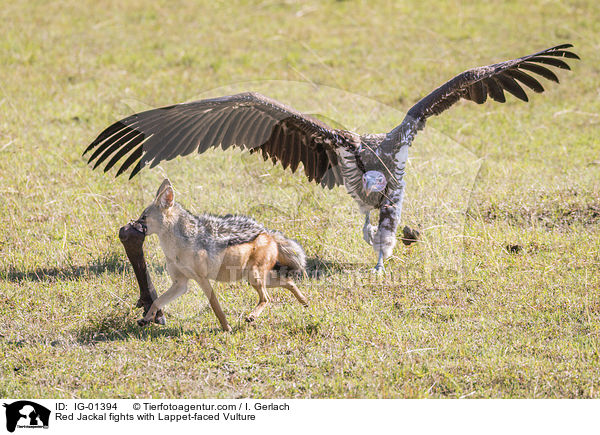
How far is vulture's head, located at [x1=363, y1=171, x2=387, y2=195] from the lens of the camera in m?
6.83

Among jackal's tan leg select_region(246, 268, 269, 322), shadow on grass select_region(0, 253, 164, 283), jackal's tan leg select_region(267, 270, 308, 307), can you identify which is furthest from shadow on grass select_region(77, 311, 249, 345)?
shadow on grass select_region(0, 253, 164, 283)

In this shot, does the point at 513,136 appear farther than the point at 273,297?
Yes

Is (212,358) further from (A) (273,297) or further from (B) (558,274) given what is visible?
(B) (558,274)

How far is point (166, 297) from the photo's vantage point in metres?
5.56

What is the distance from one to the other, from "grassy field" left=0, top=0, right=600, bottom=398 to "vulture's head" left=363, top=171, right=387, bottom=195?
0.83m

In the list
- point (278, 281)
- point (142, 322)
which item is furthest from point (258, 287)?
point (142, 322)

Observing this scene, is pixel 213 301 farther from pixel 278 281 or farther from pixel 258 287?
pixel 278 281

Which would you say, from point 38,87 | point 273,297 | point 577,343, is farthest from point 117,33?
point 577,343

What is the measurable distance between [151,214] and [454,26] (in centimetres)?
1074

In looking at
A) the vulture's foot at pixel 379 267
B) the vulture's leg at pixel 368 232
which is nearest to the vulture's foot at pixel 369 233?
the vulture's leg at pixel 368 232

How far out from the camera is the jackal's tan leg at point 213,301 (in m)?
5.52

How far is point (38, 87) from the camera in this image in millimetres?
12320

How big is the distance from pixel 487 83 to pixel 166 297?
3.83 meters

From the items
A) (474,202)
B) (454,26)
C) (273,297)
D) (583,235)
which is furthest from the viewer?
(454,26)
